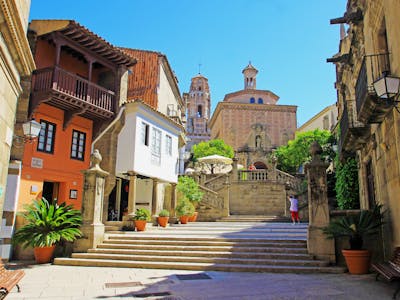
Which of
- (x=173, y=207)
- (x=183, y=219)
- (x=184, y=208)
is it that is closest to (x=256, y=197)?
(x=184, y=208)

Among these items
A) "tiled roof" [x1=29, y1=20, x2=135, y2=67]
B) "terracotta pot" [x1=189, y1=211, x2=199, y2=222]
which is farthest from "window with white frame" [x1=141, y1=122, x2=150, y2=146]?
"terracotta pot" [x1=189, y1=211, x2=199, y2=222]

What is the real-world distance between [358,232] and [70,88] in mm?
11513

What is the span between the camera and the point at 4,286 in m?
5.11

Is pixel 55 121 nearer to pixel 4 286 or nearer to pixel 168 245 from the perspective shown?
pixel 168 245

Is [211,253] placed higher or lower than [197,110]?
lower

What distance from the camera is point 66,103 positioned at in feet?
46.1

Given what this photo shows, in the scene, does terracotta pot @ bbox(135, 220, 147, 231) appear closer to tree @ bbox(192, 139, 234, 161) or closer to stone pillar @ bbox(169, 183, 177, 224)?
stone pillar @ bbox(169, 183, 177, 224)

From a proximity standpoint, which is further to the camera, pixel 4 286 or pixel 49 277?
pixel 49 277

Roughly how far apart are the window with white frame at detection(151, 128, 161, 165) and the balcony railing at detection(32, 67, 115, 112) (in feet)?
8.60

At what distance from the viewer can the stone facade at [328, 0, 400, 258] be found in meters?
8.12

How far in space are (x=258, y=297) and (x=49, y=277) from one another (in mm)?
4969

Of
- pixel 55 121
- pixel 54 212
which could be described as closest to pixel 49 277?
pixel 54 212

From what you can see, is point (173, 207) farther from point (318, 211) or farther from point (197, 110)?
point (197, 110)

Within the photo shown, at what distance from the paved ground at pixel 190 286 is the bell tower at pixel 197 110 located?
223 feet
